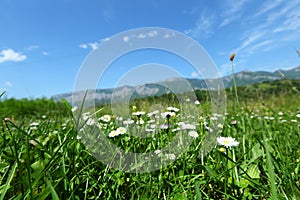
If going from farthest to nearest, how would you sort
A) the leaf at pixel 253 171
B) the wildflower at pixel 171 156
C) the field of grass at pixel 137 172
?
the wildflower at pixel 171 156
the leaf at pixel 253 171
the field of grass at pixel 137 172

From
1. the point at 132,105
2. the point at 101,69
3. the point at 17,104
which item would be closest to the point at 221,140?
the point at 101,69

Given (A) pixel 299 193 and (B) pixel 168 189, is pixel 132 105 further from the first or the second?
(A) pixel 299 193

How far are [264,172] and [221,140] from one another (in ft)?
0.84

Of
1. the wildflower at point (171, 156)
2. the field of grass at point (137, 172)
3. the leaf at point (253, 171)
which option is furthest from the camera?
the wildflower at point (171, 156)

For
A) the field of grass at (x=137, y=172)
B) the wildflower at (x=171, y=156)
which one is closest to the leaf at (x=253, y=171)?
the field of grass at (x=137, y=172)

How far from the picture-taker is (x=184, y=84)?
198 centimetres

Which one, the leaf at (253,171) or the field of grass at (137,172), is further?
the leaf at (253,171)

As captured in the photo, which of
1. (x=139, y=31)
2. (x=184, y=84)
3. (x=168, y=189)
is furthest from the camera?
(x=184, y=84)

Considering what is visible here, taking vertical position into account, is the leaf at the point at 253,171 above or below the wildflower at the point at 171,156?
below

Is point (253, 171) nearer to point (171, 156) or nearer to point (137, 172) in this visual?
point (171, 156)

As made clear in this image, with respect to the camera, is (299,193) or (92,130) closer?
(299,193)

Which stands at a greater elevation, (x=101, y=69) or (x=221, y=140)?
(x=101, y=69)

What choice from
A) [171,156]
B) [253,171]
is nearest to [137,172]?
[171,156]

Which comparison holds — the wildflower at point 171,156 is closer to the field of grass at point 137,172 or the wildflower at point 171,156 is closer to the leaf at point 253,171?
the field of grass at point 137,172
